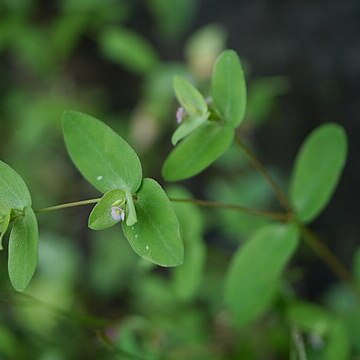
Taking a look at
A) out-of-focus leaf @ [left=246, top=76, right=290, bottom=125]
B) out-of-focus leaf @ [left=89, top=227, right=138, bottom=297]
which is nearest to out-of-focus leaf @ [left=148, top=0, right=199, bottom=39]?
out-of-focus leaf @ [left=246, top=76, right=290, bottom=125]

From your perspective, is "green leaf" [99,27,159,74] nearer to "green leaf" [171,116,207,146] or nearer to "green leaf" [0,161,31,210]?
"green leaf" [171,116,207,146]

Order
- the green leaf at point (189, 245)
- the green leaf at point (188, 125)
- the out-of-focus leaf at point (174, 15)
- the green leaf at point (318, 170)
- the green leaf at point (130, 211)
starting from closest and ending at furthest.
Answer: the green leaf at point (130, 211) → the green leaf at point (188, 125) → the green leaf at point (318, 170) → the green leaf at point (189, 245) → the out-of-focus leaf at point (174, 15)

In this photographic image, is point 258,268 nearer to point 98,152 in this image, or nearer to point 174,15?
point 98,152

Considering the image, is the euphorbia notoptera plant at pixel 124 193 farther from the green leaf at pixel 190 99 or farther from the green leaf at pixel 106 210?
the green leaf at pixel 190 99

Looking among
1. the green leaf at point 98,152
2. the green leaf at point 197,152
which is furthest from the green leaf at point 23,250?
the green leaf at point 197,152

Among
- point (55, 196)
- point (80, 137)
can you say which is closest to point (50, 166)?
point (55, 196)

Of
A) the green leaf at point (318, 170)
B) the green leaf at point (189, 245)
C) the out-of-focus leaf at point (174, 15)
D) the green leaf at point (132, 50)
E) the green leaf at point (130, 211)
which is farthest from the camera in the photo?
the out-of-focus leaf at point (174, 15)

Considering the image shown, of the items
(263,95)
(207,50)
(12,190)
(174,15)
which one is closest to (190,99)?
(12,190)

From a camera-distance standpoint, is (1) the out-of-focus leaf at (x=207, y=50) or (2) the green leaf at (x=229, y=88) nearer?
(2) the green leaf at (x=229, y=88)
